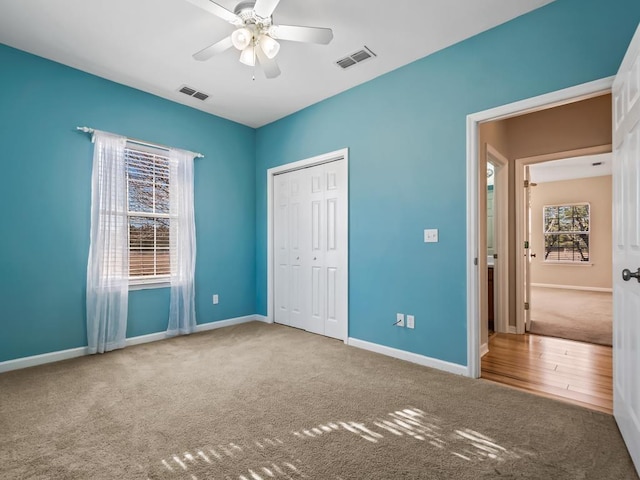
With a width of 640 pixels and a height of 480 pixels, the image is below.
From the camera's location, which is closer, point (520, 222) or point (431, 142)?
point (431, 142)

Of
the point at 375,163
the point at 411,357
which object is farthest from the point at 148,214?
the point at 411,357

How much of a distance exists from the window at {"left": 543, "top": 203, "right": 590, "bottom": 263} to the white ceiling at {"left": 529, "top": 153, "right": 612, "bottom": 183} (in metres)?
0.74

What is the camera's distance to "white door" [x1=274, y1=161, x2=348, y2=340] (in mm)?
3861

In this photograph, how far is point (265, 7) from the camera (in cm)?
209

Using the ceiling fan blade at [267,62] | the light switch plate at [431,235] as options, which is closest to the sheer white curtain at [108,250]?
the ceiling fan blade at [267,62]

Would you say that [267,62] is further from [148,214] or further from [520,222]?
[520,222]

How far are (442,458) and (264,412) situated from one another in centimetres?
109

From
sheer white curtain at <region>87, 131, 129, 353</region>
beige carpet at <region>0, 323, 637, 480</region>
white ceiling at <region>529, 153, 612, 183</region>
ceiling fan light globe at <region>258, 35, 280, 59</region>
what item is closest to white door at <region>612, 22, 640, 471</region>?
beige carpet at <region>0, 323, 637, 480</region>

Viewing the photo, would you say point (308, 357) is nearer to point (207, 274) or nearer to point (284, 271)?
point (284, 271)

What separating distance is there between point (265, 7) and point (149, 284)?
3056 millimetres

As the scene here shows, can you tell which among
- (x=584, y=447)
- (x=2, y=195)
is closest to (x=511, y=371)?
(x=584, y=447)

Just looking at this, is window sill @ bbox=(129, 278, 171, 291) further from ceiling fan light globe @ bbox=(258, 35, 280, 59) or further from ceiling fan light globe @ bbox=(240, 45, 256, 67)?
ceiling fan light globe @ bbox=(258, 35, 280, 59)

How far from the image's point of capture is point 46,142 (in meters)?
3.13

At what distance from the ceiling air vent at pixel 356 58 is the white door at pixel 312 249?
98cm
